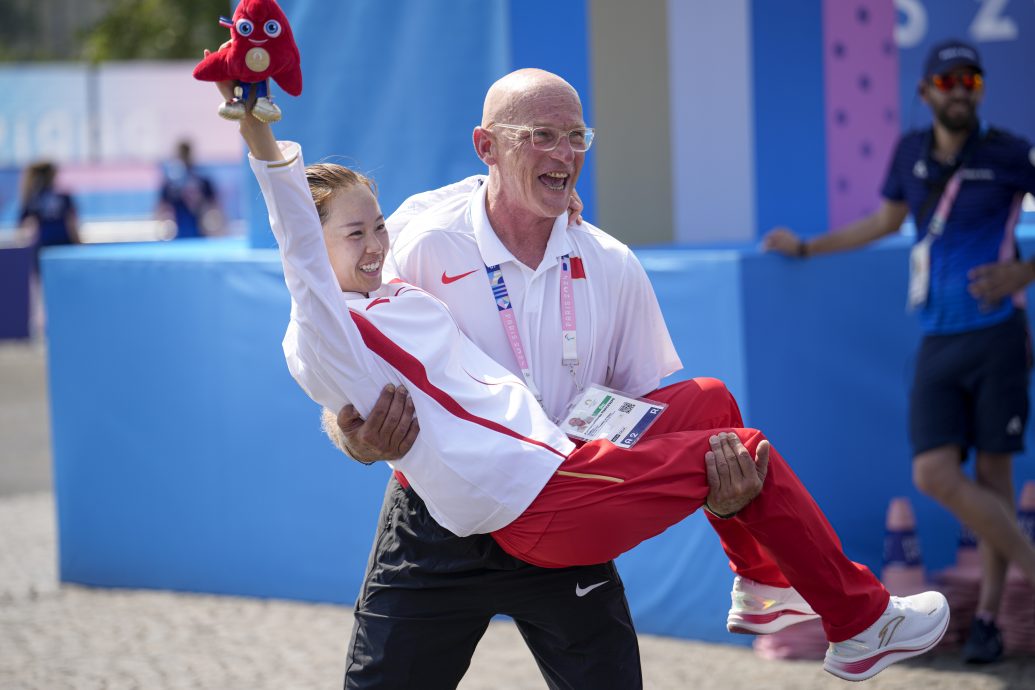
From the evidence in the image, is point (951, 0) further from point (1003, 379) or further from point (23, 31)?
point (23, 31)

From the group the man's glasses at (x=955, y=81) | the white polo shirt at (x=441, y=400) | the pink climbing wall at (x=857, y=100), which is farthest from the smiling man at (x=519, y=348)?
the pink climbing wall at (x=857, y=100)

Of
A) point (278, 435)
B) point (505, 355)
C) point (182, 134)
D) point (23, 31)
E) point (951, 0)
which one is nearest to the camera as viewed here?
point (505, 355)

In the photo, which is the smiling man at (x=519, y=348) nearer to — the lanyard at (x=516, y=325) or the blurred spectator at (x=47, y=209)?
the lanyard at (x=516, y=325)

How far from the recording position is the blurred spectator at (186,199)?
1814 centimetres

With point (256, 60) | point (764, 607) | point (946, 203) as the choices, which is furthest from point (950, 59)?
point (256, 60)

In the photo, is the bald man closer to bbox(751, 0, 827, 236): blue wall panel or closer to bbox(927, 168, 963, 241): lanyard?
bbox(927, 168, 963, 241): lanyard

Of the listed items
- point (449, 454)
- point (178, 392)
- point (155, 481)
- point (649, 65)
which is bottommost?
point (155, 481)

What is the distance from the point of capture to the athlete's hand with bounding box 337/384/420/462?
A: 10.7 feet

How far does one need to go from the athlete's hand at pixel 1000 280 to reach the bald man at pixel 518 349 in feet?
7.69

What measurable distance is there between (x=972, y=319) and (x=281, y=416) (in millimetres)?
3179

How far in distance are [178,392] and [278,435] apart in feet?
2.07

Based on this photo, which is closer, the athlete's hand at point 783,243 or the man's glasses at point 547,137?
the man's glasses at point 547,137

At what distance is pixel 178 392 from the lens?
23.8 feet

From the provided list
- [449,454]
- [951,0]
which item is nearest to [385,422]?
[449,454]
